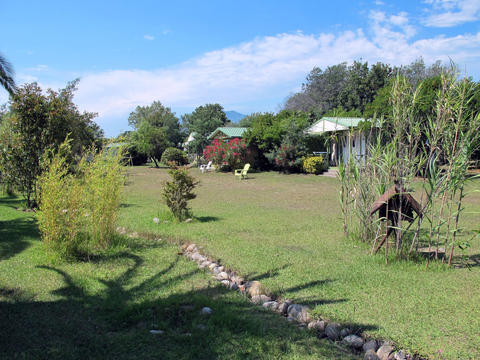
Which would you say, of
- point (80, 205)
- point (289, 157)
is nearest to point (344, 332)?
point (80, 205)

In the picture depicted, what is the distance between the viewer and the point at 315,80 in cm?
5825

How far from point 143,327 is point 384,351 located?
2.24 meters

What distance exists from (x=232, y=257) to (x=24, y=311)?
3.11 metres

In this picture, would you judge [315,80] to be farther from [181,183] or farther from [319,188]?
[181,183]

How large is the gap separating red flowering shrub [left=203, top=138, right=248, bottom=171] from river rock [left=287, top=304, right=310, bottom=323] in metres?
24.4

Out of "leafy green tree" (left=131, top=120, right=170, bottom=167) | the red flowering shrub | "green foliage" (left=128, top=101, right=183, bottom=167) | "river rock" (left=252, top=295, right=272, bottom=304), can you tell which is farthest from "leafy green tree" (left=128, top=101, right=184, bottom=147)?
"river rock" (left=252, top=295, right=272, bottom=304)

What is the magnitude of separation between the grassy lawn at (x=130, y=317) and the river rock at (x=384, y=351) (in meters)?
0.35

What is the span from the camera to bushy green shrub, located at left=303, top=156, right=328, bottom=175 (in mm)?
24656

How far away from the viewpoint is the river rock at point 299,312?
4.07m

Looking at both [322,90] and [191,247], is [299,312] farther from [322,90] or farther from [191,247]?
[322,90]

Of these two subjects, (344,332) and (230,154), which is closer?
(344,332)

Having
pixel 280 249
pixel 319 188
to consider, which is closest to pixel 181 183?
pixel 280 249

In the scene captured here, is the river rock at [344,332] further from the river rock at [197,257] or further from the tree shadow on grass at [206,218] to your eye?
the tree shadow on grass at [206,218]

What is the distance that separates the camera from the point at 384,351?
3.38m
